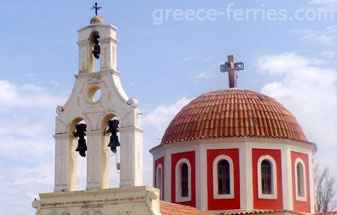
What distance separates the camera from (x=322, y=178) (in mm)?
41500

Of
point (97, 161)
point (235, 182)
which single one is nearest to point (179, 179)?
point (235, 182)

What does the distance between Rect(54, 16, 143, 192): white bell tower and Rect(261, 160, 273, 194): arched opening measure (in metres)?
8.38

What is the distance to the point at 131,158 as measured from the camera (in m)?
21.5

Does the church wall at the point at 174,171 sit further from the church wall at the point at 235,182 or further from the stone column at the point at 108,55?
the stone column at the point at 108,55

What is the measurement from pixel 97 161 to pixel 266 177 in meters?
9.01

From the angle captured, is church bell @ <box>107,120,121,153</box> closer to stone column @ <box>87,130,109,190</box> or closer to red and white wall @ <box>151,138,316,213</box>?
stone column @ <box>87,130,109,190</box>

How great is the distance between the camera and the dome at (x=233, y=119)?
96.4ft

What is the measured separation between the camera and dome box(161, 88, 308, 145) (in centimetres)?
2939

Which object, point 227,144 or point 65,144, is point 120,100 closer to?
point 65,144

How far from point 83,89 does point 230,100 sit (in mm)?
9392

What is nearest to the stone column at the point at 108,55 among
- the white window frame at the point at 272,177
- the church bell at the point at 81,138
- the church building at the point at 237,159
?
the church bell at the point at 81,138

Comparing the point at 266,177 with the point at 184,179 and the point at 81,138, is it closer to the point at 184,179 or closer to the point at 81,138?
the point at 184,179

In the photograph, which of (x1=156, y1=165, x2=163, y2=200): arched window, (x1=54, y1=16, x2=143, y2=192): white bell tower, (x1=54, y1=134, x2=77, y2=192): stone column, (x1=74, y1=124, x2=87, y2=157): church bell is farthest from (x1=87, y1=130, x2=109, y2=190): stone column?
(x1=156, y1=165, x2=163, y2=200): arched window

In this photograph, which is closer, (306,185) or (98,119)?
(98,119)
